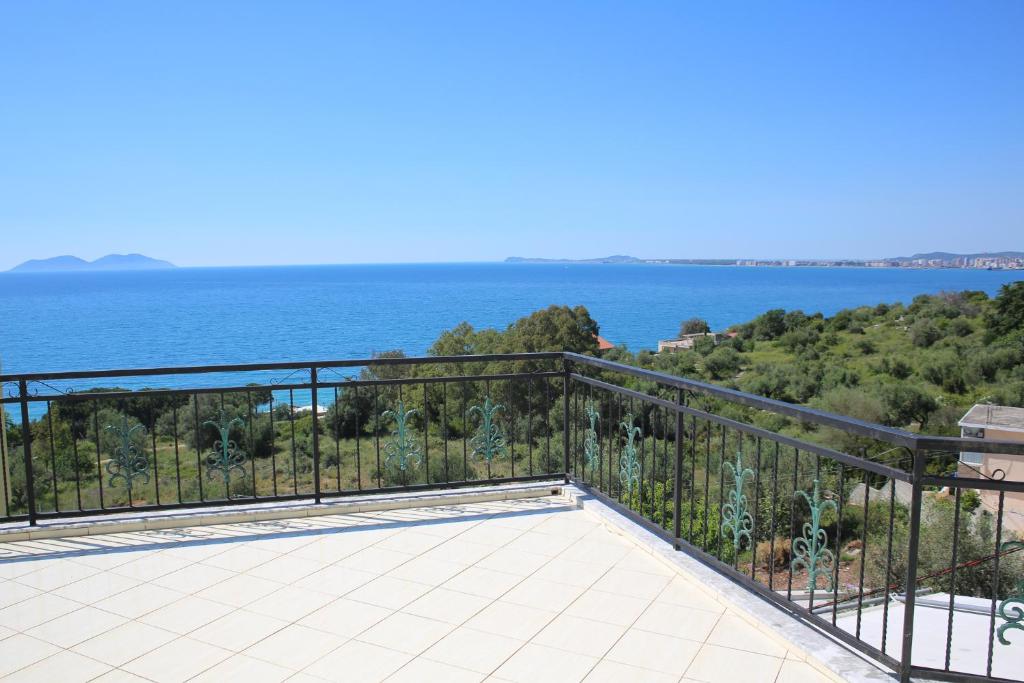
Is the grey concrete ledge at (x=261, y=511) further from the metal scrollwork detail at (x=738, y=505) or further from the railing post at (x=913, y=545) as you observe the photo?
the railing post at (x=913, y=545)

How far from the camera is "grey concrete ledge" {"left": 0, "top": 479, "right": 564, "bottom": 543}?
424cm

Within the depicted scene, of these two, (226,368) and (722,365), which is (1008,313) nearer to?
(722,365)

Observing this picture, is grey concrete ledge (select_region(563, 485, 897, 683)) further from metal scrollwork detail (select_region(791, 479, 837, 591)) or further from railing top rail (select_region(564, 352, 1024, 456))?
railing top rail (select_region(564, 352, 1024, 456))

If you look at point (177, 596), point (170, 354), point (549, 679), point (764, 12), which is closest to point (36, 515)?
point (177, 596)

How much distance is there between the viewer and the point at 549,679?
2.54 metres

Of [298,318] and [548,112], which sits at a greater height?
[548,112]

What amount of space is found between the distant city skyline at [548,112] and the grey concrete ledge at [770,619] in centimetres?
1079

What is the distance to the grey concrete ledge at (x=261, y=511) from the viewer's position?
4.24 metres

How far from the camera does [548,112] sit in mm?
28547

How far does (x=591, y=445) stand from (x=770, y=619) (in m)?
2.14

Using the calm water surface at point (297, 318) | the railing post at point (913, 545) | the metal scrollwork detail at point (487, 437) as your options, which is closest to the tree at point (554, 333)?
the metal scrollwork detail at point (487, 437)

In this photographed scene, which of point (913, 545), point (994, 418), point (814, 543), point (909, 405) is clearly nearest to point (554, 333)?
point (909, 405)

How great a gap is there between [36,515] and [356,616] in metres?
2.61

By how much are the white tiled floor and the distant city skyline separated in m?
9.92
